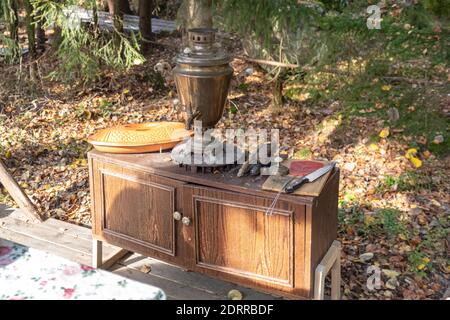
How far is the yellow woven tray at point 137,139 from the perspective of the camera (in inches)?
129

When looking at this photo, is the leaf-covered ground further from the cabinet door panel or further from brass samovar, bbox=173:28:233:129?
the cabinet door panel

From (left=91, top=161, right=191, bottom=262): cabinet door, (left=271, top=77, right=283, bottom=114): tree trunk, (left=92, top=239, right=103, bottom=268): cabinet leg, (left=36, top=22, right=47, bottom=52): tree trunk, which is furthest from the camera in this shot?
(left=36, top=22, right=47, bottom=52): tree trunk

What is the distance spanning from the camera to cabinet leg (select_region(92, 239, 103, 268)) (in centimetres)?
357

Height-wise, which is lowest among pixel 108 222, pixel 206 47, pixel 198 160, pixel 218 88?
Result: pixel 108 222

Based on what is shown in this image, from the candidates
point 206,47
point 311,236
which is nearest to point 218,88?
point 206,47

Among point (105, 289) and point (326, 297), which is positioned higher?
point (105, 289)

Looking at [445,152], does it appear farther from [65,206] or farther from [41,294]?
[41,294]

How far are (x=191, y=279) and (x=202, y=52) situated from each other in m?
1.39

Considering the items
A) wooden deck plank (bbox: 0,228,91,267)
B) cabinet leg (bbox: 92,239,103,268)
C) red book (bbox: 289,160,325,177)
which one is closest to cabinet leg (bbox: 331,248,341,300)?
red book (bbox: 289,160,325,177)

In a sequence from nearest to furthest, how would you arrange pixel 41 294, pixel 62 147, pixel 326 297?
pixel 41 294
pixel 326 297
pixel 62 147

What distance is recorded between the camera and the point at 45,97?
6.54 meters

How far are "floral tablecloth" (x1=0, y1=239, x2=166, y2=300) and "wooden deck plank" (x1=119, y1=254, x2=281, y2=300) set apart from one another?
109cm

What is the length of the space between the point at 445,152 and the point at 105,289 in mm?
3573

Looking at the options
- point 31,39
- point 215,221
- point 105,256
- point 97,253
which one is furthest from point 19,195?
point 31,39
